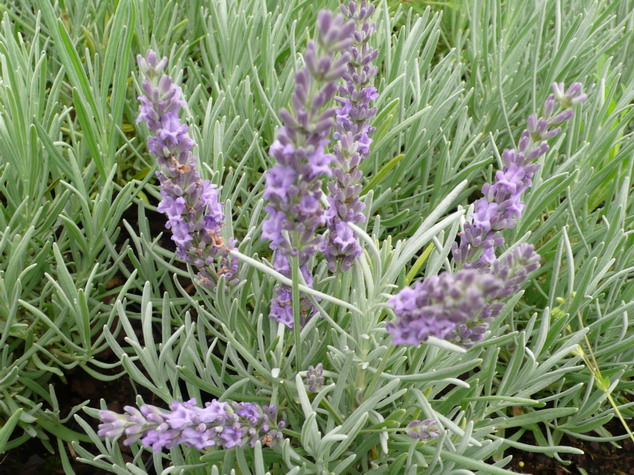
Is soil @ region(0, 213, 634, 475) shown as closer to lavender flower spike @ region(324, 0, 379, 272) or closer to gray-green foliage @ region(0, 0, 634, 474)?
gray-green foliage @ region(0, 0, 634, 474)

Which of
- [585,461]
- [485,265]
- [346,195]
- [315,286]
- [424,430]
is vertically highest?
[346,195]

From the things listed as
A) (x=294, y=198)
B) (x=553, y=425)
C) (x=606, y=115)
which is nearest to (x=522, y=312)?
(x=553, y=425)

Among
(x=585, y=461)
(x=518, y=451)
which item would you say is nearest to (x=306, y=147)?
(x=518, y=451)

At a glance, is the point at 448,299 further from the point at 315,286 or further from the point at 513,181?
the point at 315,286

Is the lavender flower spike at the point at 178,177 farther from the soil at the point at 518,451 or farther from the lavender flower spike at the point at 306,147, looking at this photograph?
the soil at the point at 518,451

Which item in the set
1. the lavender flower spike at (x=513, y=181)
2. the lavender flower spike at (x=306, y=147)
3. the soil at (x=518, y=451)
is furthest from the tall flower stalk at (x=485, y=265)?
the soil at (x=518, y=451)

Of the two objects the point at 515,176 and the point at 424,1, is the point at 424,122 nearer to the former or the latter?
the point at 515,176
